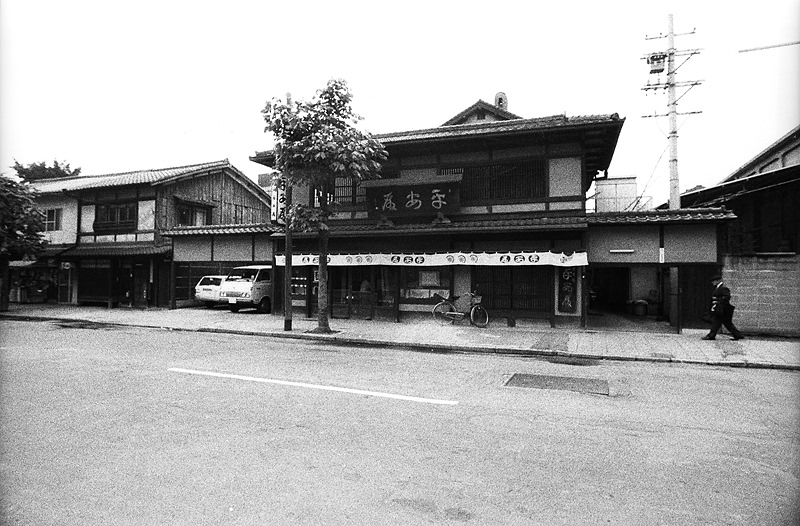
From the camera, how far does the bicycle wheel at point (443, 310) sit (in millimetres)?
15562

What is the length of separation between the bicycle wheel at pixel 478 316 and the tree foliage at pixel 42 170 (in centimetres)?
3752

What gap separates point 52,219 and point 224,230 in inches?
524

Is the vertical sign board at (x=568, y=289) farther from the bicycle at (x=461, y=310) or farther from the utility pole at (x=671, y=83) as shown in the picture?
the utility pole at (x=671, y=83)

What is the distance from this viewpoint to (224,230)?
20.1m

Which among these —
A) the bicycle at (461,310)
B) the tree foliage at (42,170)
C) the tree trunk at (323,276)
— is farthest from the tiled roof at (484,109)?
the tree foliage at (42,170)

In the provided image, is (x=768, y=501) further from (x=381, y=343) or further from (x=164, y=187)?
(x=164, y=187)

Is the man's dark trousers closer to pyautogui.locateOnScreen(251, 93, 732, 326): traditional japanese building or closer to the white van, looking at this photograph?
pyautogui.locateOnScreen(251, 93, 732, 326): traditional japanese building

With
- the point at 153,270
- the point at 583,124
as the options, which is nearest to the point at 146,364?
the point at 583,124

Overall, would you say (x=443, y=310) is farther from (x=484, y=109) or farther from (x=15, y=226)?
(x=15, y=226)

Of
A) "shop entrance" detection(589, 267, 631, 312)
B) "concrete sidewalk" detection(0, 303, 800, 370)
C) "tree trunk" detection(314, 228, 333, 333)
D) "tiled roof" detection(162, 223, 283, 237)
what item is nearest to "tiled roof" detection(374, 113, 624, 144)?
"tree trunk" detection(314, 228, 333, 333)

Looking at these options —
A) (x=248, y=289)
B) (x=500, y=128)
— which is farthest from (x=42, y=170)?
(x=500, y=128)

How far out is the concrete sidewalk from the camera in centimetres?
1039

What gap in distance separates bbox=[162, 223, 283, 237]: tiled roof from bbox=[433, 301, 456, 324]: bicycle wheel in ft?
24.1

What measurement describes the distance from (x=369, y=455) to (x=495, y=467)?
115 centimetres
